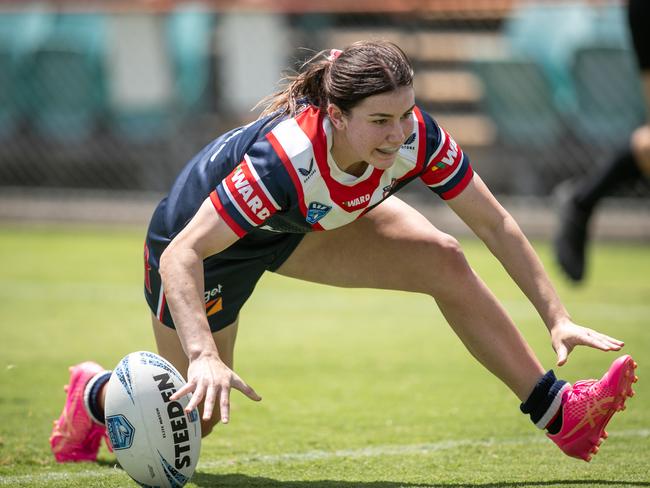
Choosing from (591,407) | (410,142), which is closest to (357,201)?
(410,142)

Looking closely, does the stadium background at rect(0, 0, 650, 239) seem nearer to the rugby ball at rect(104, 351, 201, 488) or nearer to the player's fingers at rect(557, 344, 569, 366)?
the player's fingers at rect(557, 344, 569, 366)

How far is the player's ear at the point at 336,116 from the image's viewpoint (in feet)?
12.5

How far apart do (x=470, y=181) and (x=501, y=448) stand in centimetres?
122

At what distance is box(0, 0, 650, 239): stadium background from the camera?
1126 centimetres

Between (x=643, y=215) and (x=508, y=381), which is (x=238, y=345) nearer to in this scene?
(x=508, y=381)

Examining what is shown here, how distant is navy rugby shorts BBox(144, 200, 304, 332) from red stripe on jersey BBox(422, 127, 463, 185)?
621mm

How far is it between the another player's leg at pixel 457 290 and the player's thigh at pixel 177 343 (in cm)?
36

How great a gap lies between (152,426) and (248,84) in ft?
29.6

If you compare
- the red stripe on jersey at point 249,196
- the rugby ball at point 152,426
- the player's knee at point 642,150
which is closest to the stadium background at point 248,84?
the player's knee at point 642,150

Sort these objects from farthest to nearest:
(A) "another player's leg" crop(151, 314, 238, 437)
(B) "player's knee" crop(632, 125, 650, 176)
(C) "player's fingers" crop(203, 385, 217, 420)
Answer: (B) "player's knee" crop(632, 125, 650, 176) → (A) "another player's leg" crop(151, 314, 238, 437) → (C) "player's fingers" crop(203, 385, 217, 420)

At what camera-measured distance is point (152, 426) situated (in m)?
3.67

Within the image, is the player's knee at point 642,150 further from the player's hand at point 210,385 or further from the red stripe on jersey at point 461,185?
the player's hand at point 210,385

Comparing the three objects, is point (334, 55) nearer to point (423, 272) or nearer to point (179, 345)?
point (423, 272)

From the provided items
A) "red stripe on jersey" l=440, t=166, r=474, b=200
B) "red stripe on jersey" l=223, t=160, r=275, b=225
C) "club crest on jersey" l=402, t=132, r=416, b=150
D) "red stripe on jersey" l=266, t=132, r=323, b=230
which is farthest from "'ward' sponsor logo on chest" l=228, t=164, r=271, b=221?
"red stripe on jersey" l=440, t=166, r=474, b=200
